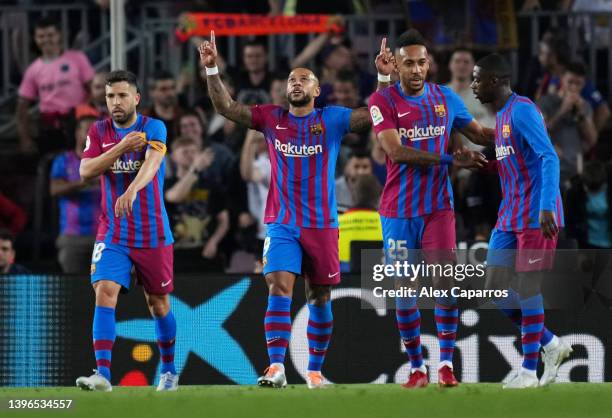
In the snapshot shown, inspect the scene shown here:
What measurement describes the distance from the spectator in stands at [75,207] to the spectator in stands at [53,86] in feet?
3.69

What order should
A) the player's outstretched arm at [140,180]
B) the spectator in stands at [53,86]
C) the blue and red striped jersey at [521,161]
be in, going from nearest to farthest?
the player's outstretched arm at [140,180], the blue and red striped jersey at [521,161], the spectator in stands at [53,86]

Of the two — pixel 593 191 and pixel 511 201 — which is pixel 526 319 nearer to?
pixel 511 201

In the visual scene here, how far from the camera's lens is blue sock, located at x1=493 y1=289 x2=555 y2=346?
33.0 feet

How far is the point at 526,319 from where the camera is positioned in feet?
32.3

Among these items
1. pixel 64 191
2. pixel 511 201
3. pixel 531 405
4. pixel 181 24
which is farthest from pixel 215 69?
pixel 181 24

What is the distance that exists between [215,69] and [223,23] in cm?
478

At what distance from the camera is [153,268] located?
33.1 feet

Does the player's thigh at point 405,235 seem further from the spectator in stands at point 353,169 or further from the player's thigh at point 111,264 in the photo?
the spectator in stands at point 353,169

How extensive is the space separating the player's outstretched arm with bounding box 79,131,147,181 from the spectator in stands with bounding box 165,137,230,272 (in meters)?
3.81

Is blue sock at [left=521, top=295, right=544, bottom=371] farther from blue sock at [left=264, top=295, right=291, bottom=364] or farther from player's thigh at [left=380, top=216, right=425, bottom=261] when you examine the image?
blue sock at [left=264, top=295, right=291, bottom=364]

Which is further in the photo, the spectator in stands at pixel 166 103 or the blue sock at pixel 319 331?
the spectator in stands at pixel 166 103

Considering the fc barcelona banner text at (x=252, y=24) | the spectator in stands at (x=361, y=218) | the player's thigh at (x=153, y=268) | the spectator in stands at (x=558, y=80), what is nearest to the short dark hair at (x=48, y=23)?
the fc barcelona banner text at (x=252, y=24)

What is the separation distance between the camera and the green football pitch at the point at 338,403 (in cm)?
944

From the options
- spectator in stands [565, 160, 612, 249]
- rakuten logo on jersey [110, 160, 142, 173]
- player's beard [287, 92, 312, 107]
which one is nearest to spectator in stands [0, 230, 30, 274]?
rakuten logo on jersey [110, 160, 142, 173]
